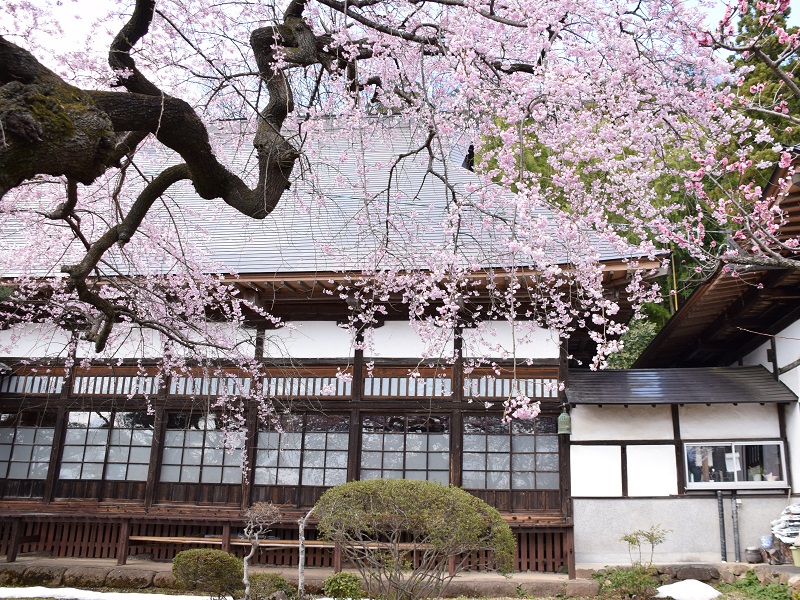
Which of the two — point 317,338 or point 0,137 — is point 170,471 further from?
point 0,137

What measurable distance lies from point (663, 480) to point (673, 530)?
66 cm

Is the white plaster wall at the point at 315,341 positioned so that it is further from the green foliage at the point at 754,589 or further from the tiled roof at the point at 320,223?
the green foliage at the point at 754,589

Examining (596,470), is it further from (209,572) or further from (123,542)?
(123,542)

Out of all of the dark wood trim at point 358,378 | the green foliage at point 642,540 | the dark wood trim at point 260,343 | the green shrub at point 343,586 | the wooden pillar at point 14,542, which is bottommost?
the green shrub at point 343,586

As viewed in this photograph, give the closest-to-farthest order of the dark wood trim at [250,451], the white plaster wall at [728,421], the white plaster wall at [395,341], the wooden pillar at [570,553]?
the wooden pillar at [570,553] < the dark wood trim at [250,451] < the white plaster wall at [728,421] < the white plaster wall at [395,341]

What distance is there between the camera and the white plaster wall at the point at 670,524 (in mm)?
9734

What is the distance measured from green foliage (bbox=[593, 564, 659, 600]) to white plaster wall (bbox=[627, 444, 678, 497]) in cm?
113

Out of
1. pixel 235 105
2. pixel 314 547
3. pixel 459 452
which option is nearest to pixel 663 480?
pixel 459 452

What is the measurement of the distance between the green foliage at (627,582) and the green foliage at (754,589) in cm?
85

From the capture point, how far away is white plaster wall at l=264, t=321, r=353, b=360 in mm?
10492

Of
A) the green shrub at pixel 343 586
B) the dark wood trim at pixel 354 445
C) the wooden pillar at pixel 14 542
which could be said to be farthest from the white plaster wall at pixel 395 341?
the wooden pillar at pixel 14 542

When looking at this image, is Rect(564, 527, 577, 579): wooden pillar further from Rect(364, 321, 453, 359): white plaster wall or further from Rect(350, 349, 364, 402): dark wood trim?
Rect(350, 349, 364, 402): dark wood trim

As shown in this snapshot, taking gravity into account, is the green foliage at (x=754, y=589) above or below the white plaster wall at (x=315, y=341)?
below

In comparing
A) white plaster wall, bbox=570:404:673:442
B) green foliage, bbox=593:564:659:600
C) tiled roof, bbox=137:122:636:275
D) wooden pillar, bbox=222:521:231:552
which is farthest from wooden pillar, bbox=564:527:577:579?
wooden pillar, bbox=222:521:231:552
